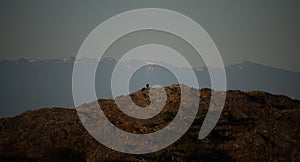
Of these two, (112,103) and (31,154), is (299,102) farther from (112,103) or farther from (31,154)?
(31,154)

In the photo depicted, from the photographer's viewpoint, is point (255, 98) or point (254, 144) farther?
point (255, 98)

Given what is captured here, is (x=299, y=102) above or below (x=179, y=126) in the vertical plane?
above

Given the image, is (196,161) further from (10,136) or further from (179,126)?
(10,136)

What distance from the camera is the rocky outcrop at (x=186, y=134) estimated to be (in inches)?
1973

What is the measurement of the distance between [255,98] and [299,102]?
9.95m

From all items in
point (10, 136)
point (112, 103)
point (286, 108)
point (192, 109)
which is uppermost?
point (286, 108)

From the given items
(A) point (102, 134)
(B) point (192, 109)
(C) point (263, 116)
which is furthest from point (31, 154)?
(C) point (263, 116)

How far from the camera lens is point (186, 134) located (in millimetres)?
55812

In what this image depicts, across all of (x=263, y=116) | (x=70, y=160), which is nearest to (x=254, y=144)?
(x=263, y=116)

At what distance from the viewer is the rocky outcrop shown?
164 feet

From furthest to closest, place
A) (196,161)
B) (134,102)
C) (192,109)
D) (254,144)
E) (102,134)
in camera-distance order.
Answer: (134,102) < (192,109) < (102,134) < (254,144) < (196,161)

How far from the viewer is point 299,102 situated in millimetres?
69562

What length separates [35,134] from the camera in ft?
191

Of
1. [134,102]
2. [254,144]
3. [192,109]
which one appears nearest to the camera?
[254,144]
